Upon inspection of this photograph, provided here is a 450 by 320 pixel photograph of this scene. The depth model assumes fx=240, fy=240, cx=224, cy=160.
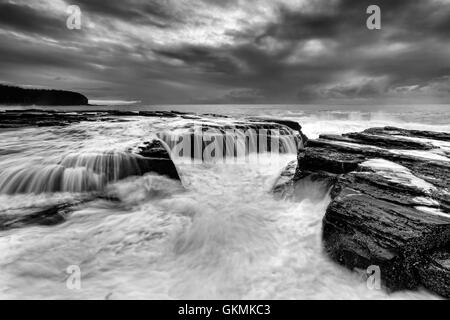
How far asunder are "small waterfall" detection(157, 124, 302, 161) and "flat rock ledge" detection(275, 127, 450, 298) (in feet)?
16.1

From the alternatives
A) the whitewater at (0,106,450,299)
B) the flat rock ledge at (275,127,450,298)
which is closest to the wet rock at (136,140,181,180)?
the whitewater at (0,106,450,299)

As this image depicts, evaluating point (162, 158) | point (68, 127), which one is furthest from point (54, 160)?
point (68, 127)

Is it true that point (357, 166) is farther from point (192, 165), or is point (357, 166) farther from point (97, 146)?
point (97, 146)

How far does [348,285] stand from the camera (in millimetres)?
3594

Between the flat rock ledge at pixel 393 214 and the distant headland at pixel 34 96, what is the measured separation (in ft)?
339

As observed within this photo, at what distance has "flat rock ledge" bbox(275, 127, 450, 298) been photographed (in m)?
3.34

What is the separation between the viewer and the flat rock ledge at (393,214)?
3.34 meters

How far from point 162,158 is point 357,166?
5.61 metres

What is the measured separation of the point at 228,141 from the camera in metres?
11.0

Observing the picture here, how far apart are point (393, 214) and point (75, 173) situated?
7.43m

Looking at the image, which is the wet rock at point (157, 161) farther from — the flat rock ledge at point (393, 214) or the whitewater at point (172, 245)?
the flat rock ledge at point (393, 214)

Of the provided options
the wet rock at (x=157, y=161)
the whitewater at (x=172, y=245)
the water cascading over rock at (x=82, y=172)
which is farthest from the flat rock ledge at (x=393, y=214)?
the water cascading over rock at (x=82, y=172)

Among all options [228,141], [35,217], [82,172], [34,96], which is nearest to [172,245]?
[35,217]

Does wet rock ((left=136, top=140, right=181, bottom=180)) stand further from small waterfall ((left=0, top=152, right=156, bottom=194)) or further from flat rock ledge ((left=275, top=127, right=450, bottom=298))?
flat rock ledge ((left=275, top=127, right=450, bottom=298))
